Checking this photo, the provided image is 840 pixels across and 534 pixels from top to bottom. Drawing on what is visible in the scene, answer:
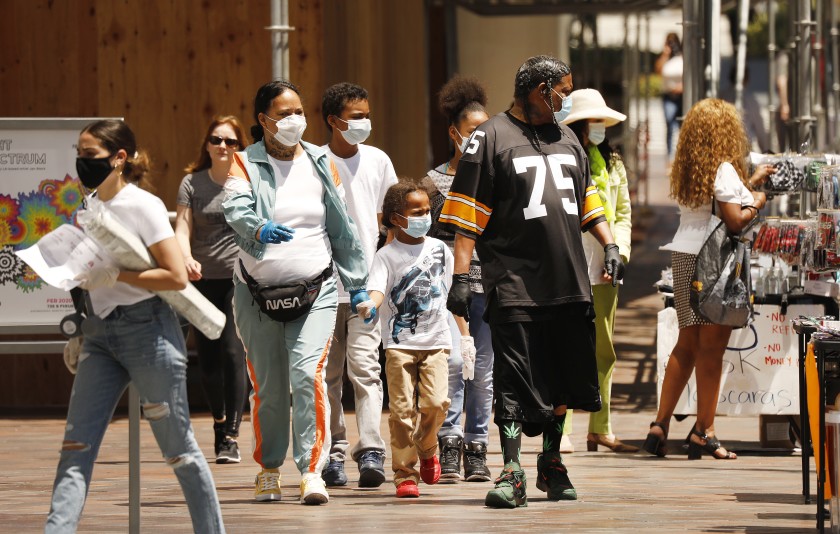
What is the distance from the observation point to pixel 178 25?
12.1 meters

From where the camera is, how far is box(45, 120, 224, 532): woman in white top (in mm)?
6117

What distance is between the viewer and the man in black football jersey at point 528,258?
7750 mm

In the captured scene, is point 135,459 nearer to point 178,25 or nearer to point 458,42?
point 178,25

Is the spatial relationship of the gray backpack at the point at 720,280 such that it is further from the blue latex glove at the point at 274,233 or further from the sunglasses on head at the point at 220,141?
the blue latex glove at the point at 274,233

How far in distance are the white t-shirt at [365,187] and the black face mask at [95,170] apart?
2.49m

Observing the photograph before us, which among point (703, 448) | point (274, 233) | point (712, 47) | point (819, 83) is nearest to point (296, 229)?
point (274, 233)

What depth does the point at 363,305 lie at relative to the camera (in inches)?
316

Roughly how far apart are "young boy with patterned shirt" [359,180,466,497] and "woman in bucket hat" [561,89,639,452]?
1.54m

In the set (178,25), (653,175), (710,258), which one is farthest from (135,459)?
(653,175)

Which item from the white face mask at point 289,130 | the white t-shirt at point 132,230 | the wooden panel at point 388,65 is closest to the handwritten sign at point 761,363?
the white face mask at point 289,130

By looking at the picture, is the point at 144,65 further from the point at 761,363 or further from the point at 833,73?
the point at 833,73

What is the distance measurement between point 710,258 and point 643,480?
4.60ft

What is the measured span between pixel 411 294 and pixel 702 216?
7.32 ft

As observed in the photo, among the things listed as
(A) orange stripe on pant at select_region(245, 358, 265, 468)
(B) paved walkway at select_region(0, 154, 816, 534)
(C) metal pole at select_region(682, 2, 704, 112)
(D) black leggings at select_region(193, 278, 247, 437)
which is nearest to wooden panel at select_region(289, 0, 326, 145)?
(D) black leggings at select_region(193, 278, 247, 437)
